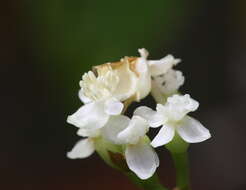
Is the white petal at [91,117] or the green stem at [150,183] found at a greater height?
the white petal at [91,117]

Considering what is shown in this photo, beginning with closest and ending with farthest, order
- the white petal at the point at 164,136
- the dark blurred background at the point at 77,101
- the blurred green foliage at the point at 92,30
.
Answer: the white petal at the point at 164,136, the blurred green foliage at the point at 92,30, the dark blurred background at the point at 77,101

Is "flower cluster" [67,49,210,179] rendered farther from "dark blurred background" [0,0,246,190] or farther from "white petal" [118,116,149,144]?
"dark blurred background" [0,0,246,190]

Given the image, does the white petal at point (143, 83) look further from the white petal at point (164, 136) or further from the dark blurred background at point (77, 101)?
the dark blurred background at point (77, 101)

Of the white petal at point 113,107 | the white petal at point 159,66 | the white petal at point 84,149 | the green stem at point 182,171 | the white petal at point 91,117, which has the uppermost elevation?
the white petal at point 159,66

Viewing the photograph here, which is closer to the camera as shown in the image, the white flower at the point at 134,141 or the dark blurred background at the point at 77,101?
the white flower at the point at 134,141

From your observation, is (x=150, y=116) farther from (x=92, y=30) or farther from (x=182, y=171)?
(x=92, y=30)

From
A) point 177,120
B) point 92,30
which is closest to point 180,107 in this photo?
point 177,120

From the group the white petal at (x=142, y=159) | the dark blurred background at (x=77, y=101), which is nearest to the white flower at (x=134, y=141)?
the white petal at (x=142, y=159)
